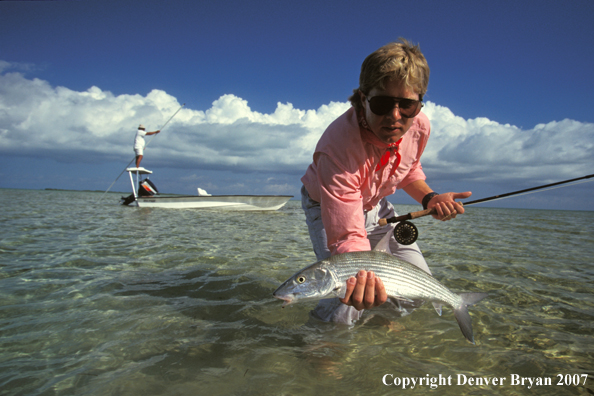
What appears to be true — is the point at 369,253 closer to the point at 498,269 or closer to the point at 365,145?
the point at 365,145

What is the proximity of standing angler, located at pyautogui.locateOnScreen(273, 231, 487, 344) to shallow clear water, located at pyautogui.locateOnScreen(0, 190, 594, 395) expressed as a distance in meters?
0.50

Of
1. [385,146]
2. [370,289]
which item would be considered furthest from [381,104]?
[370,289]

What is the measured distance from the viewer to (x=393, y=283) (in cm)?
243

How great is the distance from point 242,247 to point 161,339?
4.32 metres

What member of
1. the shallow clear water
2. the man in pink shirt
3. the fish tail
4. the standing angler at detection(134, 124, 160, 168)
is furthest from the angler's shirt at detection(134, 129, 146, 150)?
the fish tail

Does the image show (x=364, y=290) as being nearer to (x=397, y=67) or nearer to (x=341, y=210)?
(x=341, y=210)

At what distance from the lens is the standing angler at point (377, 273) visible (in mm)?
2318

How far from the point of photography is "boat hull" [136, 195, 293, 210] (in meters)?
18.1

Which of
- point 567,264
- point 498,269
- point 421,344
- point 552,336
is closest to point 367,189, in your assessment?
point 421,344

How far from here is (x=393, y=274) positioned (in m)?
2.46

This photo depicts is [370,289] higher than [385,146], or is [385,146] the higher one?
[385,146]

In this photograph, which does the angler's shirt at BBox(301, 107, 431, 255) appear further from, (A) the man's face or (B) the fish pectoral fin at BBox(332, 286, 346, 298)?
(B) the fish pectoral fin at BBox(332, 286, 346, 298)

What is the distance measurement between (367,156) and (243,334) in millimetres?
1974

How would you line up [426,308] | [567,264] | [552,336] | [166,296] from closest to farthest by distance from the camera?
[552,336] < [426,308] < [166,296] < [567,264]
